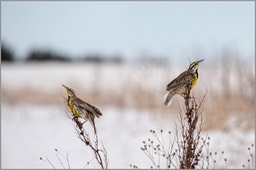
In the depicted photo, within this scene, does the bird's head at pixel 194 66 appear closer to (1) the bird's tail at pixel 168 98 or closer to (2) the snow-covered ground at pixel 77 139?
(1) the bird's tail at pixel 168 98

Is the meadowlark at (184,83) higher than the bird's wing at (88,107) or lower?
higher

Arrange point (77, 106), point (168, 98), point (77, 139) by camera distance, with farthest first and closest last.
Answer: point (77, 139) < point (168, 98) < point (77, 106)

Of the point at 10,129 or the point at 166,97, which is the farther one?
the point at 10,129

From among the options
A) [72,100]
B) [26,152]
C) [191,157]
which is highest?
[72,100]

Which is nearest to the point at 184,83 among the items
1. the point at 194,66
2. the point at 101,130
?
the point at 194,66

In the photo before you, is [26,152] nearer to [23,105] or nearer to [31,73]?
[23,105]

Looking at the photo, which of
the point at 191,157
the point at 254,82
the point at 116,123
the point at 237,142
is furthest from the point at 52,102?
the point at 191,157

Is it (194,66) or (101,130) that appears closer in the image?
(194,66)

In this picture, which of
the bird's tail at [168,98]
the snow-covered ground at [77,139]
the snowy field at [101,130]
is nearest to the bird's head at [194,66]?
the bird's tail at [168,98]

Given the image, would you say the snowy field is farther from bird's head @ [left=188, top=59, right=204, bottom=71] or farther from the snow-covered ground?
bird's head @ [left=188, top=59, right=204, bottom=71]

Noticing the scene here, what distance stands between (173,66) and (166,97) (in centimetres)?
934

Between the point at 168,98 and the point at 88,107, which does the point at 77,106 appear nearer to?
the point at 88,107

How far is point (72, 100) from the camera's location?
4047 millimetres

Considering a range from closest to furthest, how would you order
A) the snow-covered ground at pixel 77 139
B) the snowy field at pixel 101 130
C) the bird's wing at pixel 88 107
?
the bird's wing at pixel 88 107, the snow-covered ground at pixel 77 139, the snowy field at pixel 101 130
